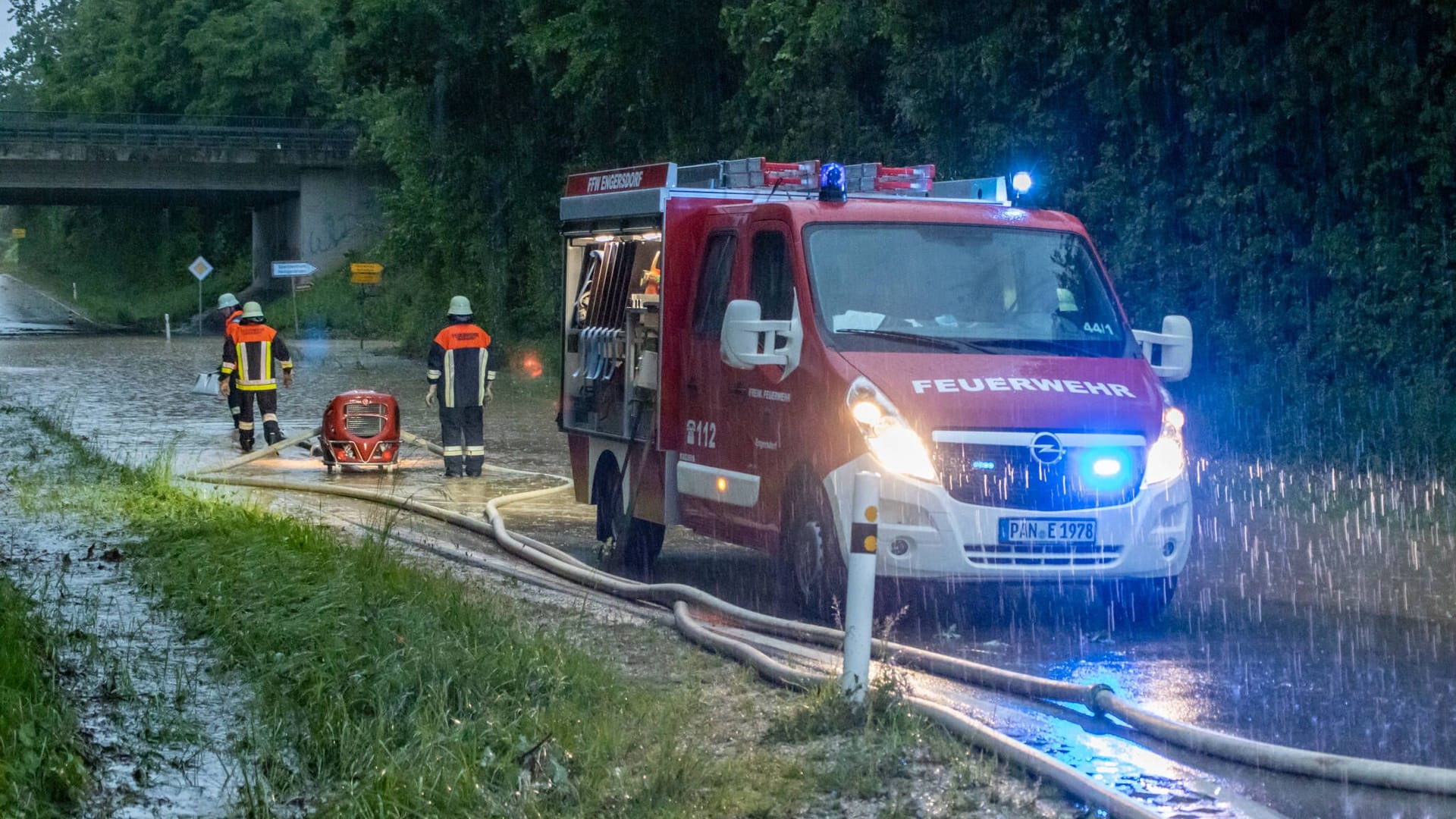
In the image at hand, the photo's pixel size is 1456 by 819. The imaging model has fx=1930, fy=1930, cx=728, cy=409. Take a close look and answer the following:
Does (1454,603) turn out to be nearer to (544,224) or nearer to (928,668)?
(928,668)

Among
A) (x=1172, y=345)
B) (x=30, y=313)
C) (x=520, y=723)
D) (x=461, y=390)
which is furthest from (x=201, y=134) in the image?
(x=520, y=723)

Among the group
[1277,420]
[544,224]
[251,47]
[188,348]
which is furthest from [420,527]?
[251,47]

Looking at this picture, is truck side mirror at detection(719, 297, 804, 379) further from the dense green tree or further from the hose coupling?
the dense green tree

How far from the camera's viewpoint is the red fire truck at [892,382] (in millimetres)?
8781

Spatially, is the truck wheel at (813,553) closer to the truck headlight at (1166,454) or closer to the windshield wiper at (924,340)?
the windshield wiper at (924,340)

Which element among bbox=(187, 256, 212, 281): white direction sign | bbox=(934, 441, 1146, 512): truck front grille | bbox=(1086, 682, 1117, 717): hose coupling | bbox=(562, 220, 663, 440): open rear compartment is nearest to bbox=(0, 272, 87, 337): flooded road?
bbox=(187, 256, 212, 281): white direction sign

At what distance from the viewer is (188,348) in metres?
Result: 53.1

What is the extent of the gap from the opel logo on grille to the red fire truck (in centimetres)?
1

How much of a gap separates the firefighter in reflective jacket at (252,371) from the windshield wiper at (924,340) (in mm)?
12245

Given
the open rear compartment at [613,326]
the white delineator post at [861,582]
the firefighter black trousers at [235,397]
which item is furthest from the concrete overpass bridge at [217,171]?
the white delineator post at [861,582]

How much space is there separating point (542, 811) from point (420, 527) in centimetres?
818

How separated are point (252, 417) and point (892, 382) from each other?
13.0 meters

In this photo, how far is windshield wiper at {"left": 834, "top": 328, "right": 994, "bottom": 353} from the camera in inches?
365

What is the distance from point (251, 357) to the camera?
818 inches
